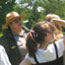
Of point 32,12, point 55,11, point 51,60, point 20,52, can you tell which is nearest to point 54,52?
point 51,60

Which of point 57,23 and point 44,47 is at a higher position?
point 57,23

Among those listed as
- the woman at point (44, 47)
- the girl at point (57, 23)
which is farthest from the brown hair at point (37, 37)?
the girl at point (57, 23)

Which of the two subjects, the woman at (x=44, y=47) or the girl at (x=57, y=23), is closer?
the woman at (x=44, y=47)

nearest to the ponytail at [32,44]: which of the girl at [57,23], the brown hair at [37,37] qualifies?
the brown hair at [37,37]

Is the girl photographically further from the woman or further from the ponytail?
the ponytail

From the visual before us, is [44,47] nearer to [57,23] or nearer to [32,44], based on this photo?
[32,44]

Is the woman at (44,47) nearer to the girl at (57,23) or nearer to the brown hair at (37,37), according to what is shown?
the brown hair at (37,37)

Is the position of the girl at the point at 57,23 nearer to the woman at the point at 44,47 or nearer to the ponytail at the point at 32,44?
the woman at the point at 44,47

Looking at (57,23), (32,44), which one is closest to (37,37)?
(32,44)

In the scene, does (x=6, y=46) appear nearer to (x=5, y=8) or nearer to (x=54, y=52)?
(x=54, y=52)

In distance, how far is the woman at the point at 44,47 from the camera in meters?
2.98

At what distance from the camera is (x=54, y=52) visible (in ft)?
9.76

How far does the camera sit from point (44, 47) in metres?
3.04

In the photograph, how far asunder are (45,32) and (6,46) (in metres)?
1.45
